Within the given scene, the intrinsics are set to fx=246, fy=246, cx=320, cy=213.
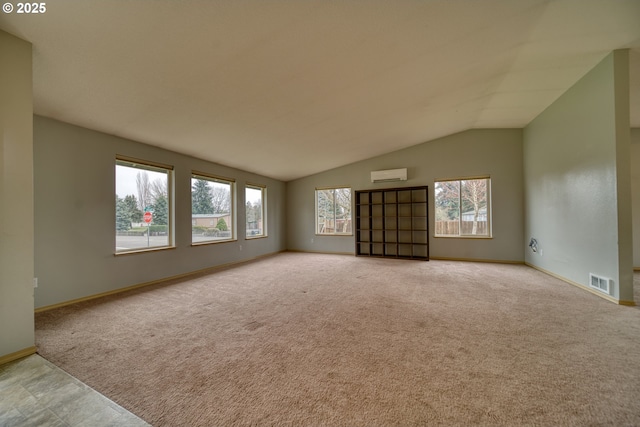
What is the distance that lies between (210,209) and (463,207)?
598 centimetres

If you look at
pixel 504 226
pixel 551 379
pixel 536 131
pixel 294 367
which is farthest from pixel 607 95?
pixel 294 367

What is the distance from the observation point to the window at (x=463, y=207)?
589 centimetres

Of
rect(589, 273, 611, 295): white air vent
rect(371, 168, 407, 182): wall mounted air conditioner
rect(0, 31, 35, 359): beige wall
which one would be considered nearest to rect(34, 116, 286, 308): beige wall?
rect(0, 31, 35, 359): beige wall

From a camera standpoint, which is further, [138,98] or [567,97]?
[567,97]

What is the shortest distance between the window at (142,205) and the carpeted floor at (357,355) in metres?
0.95

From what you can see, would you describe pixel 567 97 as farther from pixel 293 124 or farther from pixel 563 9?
pixel 293 124

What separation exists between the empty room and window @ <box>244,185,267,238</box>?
711 mm

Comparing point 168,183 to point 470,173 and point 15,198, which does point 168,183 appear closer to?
point 15,198

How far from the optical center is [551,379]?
163 cm

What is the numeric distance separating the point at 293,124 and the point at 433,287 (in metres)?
3.42

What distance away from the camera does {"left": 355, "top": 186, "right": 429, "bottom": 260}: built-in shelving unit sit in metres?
6.36

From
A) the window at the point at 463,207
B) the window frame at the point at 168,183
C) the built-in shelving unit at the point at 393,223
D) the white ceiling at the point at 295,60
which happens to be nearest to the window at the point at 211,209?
the window frame at the point at 168,183

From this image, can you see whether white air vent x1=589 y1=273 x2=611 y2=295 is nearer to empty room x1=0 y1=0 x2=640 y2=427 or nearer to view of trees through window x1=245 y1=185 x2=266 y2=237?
empty room x1=0 y1=0 x2=640 y2=427

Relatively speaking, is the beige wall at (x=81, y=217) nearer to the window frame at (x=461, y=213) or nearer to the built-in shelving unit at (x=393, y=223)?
the built-in shelving unit at (x=393, y=223)
